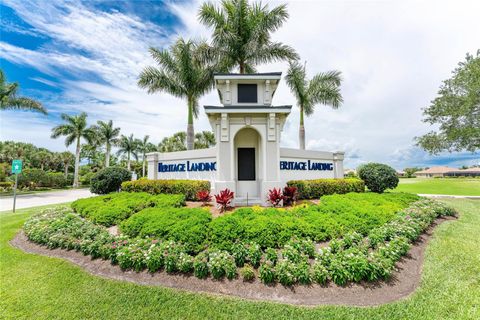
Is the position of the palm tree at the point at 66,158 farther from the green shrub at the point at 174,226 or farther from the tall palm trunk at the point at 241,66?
the green shrub at the point at 174,226

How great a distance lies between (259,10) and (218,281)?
1747cm

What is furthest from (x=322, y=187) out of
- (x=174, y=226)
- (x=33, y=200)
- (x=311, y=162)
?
(x=33, y=200)

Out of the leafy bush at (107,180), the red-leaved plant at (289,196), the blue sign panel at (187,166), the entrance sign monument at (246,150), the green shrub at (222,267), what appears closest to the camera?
the green shrub at (222,267)

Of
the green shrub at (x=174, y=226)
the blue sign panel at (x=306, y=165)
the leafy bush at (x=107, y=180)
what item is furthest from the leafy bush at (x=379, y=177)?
the leafy bush at (x=107, y=180)

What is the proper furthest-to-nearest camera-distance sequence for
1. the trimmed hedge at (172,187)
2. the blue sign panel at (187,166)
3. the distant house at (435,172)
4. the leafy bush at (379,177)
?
the distant house at (435,172)
the leafy bush at (379,177)
the blue sign panel at (187,166)
the trimmed hedge at (172,187)

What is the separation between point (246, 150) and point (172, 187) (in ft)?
15.1

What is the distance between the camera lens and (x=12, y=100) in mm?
22375

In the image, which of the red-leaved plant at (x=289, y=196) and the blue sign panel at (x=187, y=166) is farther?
the blue sign panel at (x=187, y=166)

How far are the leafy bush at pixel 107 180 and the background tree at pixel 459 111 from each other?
1123 inches

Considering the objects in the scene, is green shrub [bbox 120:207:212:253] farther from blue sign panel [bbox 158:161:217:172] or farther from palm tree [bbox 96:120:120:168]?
palm tree [bbox 96:120:120:168]

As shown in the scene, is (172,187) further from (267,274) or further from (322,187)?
(322,187)

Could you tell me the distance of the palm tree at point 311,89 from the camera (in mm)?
18844

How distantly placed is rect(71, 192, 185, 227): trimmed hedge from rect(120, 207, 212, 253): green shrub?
129cm

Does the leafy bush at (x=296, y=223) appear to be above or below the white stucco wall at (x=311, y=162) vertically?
below
